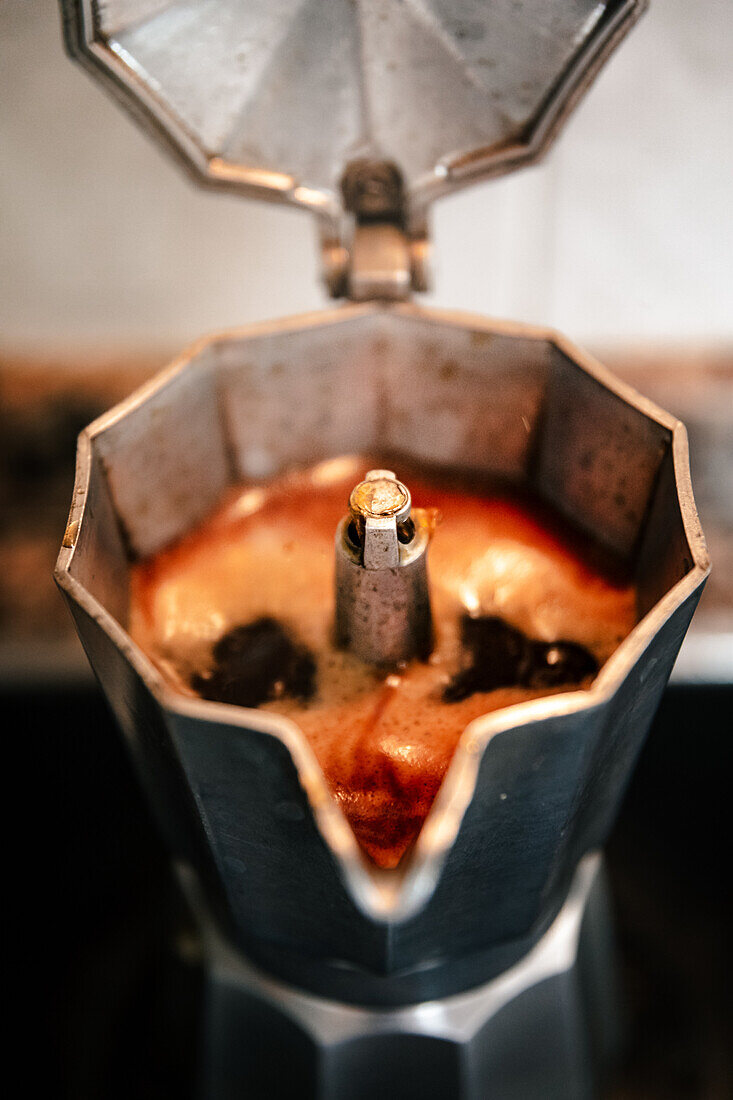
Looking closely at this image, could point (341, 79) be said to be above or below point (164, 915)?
above

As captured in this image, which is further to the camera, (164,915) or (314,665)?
(164,915)

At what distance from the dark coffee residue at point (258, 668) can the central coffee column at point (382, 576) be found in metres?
0.04

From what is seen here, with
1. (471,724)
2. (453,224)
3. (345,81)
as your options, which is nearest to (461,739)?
(471,724)

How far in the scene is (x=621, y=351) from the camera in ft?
4.44

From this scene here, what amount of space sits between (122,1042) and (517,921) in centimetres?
55

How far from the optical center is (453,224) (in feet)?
4.12

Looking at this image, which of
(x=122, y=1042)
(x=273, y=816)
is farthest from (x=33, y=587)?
(x=273, y=816)

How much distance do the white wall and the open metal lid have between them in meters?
0.45

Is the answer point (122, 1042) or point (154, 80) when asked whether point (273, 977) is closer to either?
A: point (122, 1042)

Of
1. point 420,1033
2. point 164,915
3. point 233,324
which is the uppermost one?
point 233,324

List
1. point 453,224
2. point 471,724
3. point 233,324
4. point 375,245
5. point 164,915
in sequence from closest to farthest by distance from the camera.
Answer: point 471,724, point 375,245, point 164,915, point 453,224, point 233,324

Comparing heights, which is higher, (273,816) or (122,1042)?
(273,816)

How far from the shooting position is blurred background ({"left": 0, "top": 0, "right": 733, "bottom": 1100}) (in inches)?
40.3

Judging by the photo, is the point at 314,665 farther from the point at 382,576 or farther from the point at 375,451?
the point at 375,451
